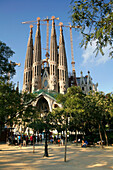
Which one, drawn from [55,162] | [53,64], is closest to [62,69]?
[53,64]

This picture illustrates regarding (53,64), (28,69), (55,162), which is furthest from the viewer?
(28,69)

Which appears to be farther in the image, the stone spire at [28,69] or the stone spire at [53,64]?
the stone spire at [28,69]

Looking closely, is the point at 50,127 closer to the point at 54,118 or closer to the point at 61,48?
the point at 54,118

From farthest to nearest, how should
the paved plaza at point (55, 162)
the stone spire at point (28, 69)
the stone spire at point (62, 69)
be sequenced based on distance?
the stone spire at point (28, 69) → the stone spire at point (62, 69) → the paved plaza at point (55, 162)

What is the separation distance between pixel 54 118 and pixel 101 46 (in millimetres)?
8560

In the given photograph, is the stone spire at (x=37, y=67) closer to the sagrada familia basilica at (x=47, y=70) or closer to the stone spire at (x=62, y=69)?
the sagrada familia basilica at (x=47, y=70)

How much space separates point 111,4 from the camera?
706 cm

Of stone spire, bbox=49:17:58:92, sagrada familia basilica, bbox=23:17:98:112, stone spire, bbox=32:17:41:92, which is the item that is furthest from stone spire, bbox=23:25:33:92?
stone spire, bbox=49:17:58:92

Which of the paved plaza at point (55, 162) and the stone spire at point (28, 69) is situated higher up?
the stone spire at point (28, 69)

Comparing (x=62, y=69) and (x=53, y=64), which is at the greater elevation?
(x=53, y=64)

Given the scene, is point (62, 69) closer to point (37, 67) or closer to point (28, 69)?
point (37, 67)

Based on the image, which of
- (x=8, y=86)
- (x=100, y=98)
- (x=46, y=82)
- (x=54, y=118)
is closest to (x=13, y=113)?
(x=8, y=86)

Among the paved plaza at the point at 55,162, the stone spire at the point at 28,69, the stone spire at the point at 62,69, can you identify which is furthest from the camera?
the stone spire at the point at 28,69

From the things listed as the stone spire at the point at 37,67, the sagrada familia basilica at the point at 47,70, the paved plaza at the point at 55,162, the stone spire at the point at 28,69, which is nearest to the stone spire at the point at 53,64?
the sagrada familia basilica at the point at 47,70
